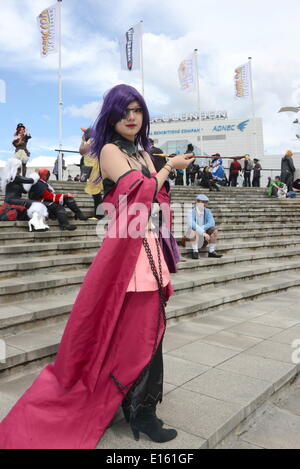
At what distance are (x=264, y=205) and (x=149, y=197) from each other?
481 inches

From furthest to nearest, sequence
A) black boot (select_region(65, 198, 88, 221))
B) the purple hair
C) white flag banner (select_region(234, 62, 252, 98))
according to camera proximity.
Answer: white flag banner (select_region(234, 62, 252, 98)), black boot (select_region(65, 198, 88, 221)), the purple hair

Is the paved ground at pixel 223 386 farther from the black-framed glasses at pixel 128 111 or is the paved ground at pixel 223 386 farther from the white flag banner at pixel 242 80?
the white flag banner at pixel 242 80

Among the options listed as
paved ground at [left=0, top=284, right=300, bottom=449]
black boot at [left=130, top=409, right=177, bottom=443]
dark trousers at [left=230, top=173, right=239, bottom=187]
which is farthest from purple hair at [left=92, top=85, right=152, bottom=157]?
dark trousers at [left=230, top=173, right=239, bottom=187]

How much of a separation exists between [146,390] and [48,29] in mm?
20226

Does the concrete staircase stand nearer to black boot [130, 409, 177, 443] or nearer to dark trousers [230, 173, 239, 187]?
black boot [130, 409, 177, 443]

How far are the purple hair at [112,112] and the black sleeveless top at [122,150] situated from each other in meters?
0.05

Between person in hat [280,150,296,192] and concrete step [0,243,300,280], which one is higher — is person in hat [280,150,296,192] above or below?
above

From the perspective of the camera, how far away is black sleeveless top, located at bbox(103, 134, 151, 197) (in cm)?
224

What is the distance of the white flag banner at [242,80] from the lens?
27609 mm

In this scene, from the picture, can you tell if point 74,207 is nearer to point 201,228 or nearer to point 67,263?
point 67,263

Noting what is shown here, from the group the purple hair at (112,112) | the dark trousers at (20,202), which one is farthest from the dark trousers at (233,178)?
the purple hair at (112,112)

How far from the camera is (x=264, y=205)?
13.6 meters
